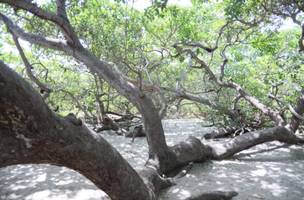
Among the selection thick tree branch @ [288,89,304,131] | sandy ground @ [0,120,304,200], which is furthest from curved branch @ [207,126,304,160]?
thick tree branch @ [288,89,304,131]

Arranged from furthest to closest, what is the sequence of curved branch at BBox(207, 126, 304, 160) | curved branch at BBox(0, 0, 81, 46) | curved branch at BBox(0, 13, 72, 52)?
curved branch at BBox(207, 126, 304, 160) → curved branch at BBox(0, 13, 72, 52) → curved branch at BBox(0, 0, 81, 46)

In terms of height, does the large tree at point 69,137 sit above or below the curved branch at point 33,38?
below

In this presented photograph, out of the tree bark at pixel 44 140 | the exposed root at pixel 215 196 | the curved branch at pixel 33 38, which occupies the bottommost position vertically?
the exposed root at pixel 215 196

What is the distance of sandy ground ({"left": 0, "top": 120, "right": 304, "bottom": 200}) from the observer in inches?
160

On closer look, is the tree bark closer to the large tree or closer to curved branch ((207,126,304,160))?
the large tree

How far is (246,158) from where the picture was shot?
6254mm

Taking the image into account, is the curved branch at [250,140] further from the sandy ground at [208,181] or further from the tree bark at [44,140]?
the tree bark at [44,140]

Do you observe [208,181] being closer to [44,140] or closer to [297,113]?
[44,140]

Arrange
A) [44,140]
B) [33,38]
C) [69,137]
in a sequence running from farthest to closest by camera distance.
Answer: [33,38] < [69,137] < [44,140]

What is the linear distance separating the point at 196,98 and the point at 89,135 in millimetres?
6619

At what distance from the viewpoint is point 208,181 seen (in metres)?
4.70

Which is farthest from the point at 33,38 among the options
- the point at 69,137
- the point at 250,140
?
the point at 250,140

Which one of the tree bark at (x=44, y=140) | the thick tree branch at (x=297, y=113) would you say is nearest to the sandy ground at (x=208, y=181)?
the tree bark at (x=44, y=140)

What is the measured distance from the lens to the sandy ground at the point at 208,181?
160 inches
